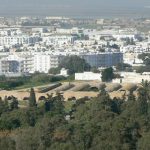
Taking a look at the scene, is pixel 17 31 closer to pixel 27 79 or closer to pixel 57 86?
pixel 27 79

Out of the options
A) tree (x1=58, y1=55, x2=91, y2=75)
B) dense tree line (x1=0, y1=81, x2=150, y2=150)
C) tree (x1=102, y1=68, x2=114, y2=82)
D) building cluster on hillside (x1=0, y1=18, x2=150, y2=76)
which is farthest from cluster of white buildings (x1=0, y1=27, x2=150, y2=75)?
dense tree line (x1=0, y1=81, x2=150, y2=150)

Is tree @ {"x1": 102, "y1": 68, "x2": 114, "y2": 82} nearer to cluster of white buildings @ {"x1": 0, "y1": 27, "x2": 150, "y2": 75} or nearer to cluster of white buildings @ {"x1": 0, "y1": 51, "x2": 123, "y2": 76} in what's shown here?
cluster of white buildings @ {"x1": 0, "y1": 27, "x2": 150, "y2": 75}

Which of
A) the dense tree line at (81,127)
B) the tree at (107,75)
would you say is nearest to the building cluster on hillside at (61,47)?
the tree at (107,75)

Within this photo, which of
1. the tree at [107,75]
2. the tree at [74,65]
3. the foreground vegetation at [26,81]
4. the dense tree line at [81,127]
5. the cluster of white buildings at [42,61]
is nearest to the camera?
the dense tree line at [81,127]

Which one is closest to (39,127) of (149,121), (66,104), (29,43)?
(149,121)

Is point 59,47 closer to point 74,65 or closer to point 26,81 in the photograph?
point 74,65

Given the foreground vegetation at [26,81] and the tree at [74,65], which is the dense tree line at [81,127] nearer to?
the foreground vegetation at [26,81]

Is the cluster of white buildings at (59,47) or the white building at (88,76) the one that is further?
the cluster of white buildings at (59,47)
